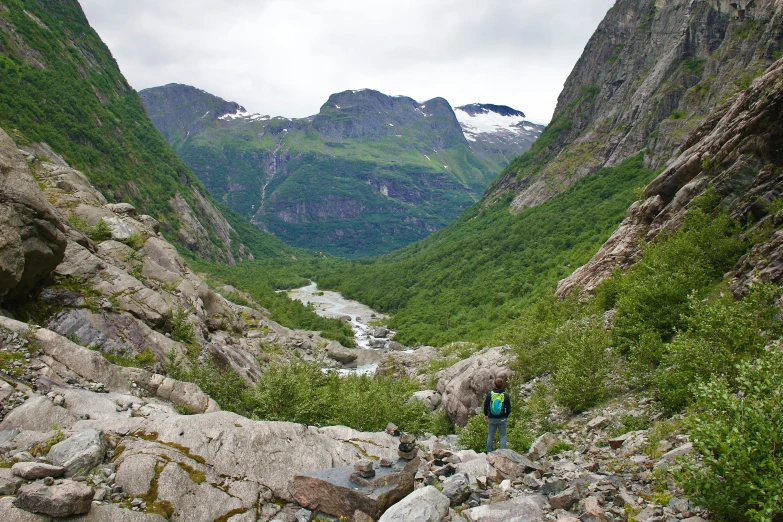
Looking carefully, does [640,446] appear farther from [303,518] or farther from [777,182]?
[777,182]

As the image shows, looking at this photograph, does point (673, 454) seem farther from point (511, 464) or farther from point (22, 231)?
point (22, 231)

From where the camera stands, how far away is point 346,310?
104562 millimetres

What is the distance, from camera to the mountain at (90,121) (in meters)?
83.2

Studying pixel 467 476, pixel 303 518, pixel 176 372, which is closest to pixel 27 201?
pixel 176 372

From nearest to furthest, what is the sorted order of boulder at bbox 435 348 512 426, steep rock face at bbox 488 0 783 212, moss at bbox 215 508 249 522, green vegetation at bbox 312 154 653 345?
moss at bbox 215 508 249 522, boulder at bbox 435 348 512 426, green vegetation at bbox 312 154 653 345, steep rock face at bbox 488 0 783 212

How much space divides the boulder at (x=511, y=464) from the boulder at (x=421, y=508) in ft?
8.28

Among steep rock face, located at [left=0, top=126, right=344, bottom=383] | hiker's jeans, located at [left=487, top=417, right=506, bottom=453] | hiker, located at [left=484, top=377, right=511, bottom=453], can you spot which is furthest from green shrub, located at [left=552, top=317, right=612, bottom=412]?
steep rock face, located at [left=0, top=126, right=344, bottom=383]

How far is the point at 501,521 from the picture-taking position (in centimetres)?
912

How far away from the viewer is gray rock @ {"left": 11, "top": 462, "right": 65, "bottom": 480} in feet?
27.0

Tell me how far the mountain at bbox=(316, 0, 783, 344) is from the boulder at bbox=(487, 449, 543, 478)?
13.3 meters

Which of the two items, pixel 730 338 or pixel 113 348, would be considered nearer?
pixel 730 338

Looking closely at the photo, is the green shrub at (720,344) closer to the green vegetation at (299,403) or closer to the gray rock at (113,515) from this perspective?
the green vegetation at (299,403)

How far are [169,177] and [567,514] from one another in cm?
14138

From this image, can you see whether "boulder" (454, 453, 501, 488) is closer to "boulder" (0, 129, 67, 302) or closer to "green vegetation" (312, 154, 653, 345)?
"boulder" (0, 129, 67, 302)
